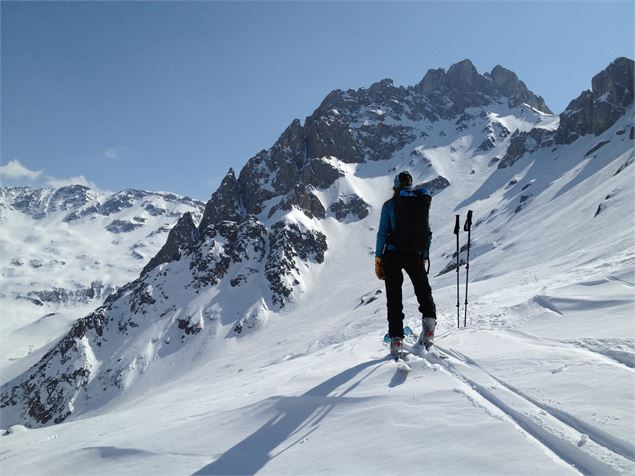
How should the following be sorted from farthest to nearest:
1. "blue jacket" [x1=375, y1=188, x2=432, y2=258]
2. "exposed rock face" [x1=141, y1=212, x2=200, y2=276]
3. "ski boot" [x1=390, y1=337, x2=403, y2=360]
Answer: "exposed rock face" [x1=141, y1=212, x2=200, y2=276], "blue jacket" [x1=375, y1=188, x2=432, y2=258], "ski boot" [x1=390, y1=337, x2=403, y2=360]

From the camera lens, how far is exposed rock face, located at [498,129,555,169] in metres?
162

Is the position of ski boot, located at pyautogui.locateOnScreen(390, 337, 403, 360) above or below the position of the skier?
below

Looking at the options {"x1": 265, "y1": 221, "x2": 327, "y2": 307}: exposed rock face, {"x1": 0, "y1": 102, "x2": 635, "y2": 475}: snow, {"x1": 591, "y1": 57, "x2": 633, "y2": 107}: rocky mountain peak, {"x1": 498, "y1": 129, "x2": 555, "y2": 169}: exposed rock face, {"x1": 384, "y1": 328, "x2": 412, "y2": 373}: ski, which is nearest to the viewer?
{"x1": 0, "y1": 102, "x2": 635, "y2": 475}: snow

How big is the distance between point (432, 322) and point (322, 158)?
17169 cm

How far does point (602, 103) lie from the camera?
137 metres

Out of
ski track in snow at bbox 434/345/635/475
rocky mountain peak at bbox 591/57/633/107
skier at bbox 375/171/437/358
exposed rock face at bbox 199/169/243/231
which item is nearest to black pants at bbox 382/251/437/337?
skier at bbox 375/171/437/358

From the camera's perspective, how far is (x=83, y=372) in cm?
12169

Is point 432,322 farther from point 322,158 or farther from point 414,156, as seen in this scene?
point 414,156

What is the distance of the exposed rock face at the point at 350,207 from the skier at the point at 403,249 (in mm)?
155531

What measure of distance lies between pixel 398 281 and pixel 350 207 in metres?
159

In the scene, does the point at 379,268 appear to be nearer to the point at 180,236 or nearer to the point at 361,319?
the point at 361,319

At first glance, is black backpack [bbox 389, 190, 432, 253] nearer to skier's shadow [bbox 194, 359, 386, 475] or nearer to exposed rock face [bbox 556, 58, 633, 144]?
skier's shadow [bbox 194, 359, 386, 475]

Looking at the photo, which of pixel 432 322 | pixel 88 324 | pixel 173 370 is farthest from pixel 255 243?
pixel 432 322

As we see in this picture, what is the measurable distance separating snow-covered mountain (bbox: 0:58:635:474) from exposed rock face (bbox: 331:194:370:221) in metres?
0.58
